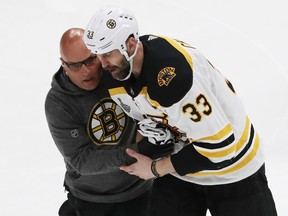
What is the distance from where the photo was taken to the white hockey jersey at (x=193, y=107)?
235 centimetres

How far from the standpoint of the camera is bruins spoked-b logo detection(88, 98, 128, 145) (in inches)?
112

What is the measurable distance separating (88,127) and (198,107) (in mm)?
711

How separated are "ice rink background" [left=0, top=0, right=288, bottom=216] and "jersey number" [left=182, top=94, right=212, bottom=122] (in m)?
1.68

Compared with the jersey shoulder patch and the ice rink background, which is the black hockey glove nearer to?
the ice rink background

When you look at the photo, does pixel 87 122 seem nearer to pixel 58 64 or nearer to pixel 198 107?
pixel 198 107

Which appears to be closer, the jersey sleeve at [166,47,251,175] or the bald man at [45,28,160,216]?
the jersey sleeve at [166,47,251,175]

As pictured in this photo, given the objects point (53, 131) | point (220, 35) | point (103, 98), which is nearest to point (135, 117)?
point (103, 98)

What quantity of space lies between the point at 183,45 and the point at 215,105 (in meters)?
0.30

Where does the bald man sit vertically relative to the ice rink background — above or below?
above

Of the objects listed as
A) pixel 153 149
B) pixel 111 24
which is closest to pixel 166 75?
pixel 111 24

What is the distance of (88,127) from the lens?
2869 millimetres

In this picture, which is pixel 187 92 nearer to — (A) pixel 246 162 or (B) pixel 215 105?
(B) pixel 215 105

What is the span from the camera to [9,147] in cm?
447

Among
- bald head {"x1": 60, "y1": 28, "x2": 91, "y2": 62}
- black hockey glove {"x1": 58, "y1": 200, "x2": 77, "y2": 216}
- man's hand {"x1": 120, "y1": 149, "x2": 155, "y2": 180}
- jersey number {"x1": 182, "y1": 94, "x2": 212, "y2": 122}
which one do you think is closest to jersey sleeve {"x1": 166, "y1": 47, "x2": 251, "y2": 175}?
jersey number {"x1": 182, "y1": 94, "x2": 212, "y2": 122}
